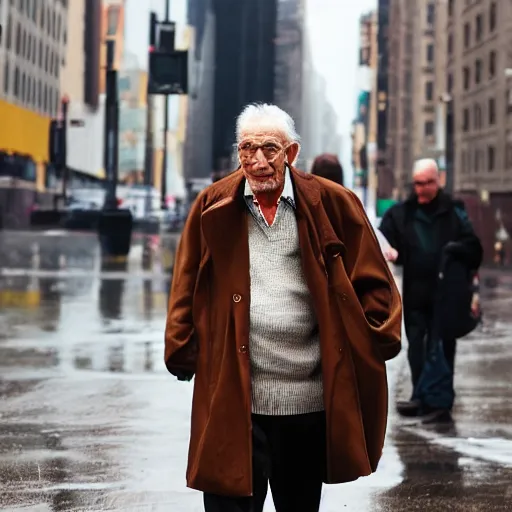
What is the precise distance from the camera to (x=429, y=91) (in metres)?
90.2

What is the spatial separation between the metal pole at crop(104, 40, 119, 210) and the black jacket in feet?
82.6

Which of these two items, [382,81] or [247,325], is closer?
[247,325]

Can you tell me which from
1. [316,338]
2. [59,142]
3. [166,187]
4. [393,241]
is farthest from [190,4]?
[316,338]

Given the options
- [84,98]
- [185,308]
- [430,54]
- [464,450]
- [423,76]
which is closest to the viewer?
[185,308]

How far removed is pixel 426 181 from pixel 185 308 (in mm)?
4689

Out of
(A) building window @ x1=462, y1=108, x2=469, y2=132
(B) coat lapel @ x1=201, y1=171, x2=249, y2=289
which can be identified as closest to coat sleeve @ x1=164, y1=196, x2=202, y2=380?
(B) coat lapel @ x1=201, y1=171, x2=249, y2=289

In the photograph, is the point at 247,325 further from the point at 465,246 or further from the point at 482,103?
the point at 482,103

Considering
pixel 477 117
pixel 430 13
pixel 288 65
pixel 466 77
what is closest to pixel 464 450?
pixel 477 117

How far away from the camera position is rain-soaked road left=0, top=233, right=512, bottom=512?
6.35 metres

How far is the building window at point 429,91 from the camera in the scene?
8912cm

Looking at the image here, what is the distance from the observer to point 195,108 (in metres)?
76.7

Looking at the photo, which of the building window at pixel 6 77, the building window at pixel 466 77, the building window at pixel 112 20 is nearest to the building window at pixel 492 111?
the building window at pixel 466 77

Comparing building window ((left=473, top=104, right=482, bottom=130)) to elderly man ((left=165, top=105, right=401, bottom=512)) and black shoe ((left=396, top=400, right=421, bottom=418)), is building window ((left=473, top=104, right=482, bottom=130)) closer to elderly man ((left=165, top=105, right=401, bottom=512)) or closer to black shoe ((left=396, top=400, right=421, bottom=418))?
black shoe ((left=396, top=400, right=421, bottom=418))

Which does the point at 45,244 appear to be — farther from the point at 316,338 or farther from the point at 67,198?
the point at 316,338
